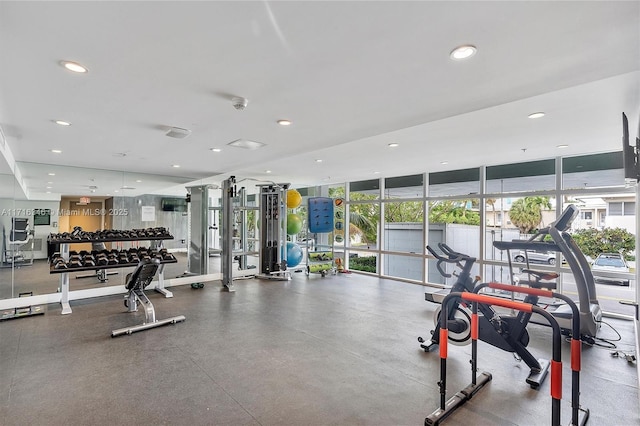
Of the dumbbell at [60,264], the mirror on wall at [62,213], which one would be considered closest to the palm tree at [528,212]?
the mirror on wall at [62,213]

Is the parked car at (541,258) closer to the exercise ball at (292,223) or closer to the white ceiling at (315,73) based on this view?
the white ceiling at (315,73)

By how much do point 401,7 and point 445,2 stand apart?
21 centimetres

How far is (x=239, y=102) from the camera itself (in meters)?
2.77

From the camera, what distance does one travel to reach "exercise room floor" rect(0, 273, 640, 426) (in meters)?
2.45

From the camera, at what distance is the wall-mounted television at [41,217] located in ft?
18.1

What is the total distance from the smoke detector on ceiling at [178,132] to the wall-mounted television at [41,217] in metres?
3.65

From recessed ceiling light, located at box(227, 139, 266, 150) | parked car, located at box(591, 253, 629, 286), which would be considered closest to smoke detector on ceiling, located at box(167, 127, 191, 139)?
recessed ceiling light, located at box(227, 139, 266, 150)

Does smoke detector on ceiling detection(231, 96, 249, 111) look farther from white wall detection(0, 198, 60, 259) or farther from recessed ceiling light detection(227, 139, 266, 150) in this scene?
white wall detection(0, 198, 60, 259)

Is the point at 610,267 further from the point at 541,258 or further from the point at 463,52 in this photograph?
the point at 463,52

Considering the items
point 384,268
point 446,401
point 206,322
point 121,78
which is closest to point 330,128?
point 121,78

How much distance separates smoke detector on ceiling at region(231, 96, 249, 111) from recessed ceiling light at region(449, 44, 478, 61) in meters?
1.69

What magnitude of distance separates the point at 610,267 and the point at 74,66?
7501 mm

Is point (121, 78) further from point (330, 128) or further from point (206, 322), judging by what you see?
point (206, 322)

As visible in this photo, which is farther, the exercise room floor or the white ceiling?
the exercise room floor
